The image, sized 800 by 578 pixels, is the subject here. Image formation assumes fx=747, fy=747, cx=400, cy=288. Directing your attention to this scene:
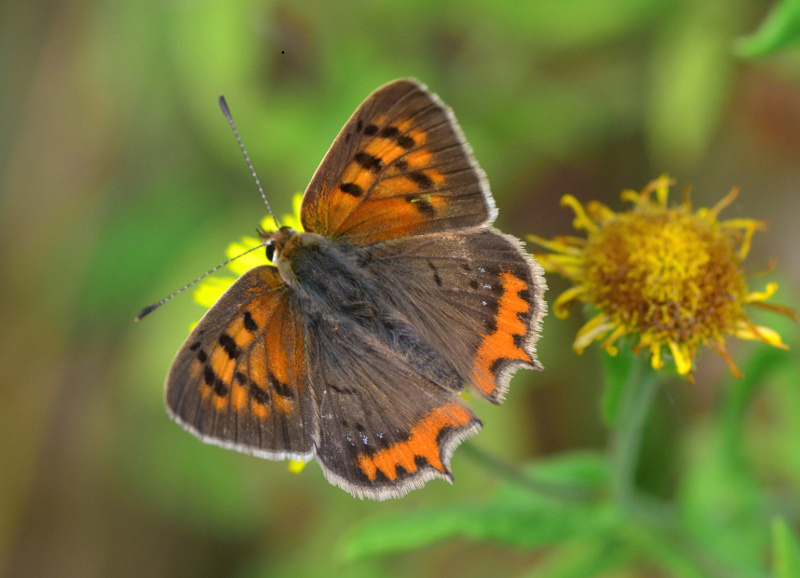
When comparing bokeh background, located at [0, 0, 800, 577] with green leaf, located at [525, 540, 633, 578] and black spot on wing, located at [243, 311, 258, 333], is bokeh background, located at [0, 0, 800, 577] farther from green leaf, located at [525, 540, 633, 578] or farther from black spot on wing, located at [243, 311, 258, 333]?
black spot on wing, located at [243, 311, 258, 333]

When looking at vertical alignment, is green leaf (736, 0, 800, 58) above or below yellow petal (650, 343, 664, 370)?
above

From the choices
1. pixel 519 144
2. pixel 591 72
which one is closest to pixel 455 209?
pixel 519 144

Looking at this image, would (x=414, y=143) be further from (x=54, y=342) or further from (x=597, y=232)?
(x=54, y=342)

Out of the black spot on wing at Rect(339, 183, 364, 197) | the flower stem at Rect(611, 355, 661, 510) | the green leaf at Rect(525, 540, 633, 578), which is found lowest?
the green leaf at Rect(525, 540, 633, 578)

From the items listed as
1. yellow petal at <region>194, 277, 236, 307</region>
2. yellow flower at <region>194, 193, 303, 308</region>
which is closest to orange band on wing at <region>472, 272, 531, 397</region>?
yellow flower at <region>194, 193, 303, 308</region>

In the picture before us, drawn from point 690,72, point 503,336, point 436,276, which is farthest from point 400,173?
point 690,72

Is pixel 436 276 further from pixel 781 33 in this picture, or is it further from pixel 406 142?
pixel 781 33

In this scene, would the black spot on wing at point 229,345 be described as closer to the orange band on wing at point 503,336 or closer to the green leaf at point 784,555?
the orange band on wing at point 503,336

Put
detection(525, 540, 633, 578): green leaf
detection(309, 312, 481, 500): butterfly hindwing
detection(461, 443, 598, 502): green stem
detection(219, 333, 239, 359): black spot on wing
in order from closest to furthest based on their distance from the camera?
detection(309, 312, 481, 500): butterfly hindwing, detection(219, 333, 239, 359): black spot on wing, detection(461, 443, 598, 502): green stem, detection(525, 540, 633, 578): green leaf
